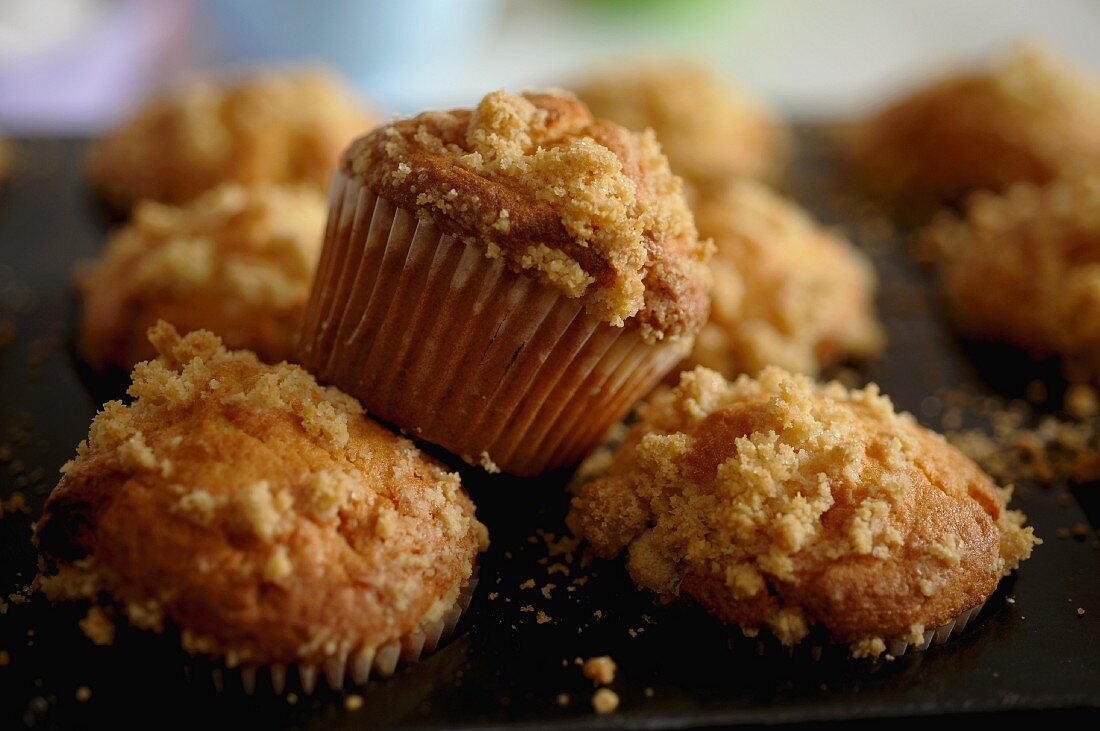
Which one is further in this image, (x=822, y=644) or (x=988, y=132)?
(x=988, y=132)

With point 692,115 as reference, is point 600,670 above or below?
below

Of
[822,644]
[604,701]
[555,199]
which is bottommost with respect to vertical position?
[604,701]

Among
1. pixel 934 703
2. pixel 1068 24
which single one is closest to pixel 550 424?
pixel 934 703

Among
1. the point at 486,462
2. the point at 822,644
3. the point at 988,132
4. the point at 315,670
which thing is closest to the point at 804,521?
the point at 822,644

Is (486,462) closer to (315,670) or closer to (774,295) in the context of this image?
(315,670)

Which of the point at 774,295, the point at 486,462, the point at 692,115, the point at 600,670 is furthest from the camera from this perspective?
the point at 692,115

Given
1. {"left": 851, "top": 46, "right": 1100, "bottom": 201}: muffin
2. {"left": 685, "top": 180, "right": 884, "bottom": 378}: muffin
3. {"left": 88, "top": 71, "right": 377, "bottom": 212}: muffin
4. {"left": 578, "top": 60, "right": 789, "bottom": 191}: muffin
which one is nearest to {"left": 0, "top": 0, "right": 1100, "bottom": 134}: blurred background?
{"left": 851, "top": 46, "right": 1100, "bottom": 201}: muffin
